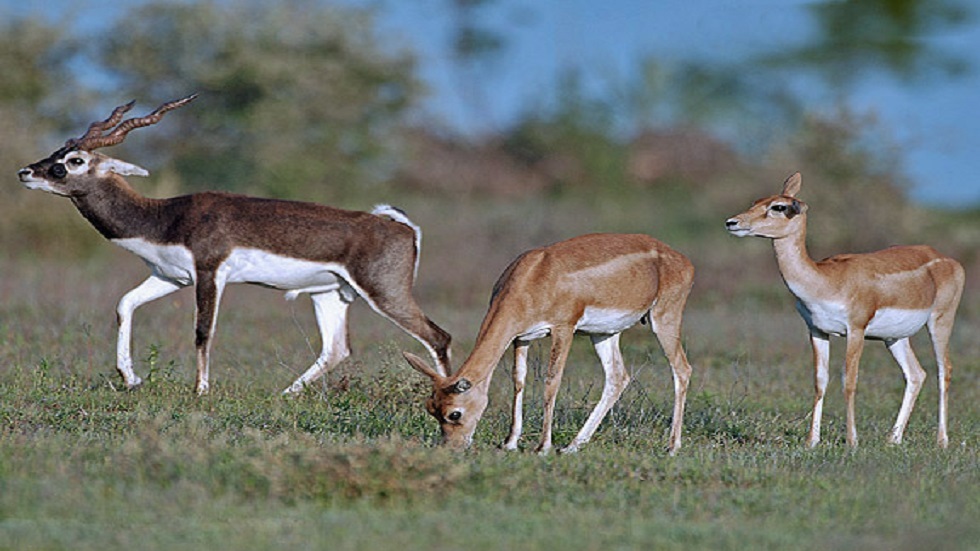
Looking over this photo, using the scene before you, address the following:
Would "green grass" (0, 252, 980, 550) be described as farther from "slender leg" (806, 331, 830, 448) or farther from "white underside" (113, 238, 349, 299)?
"white underside" (113, 238, 349, 299)

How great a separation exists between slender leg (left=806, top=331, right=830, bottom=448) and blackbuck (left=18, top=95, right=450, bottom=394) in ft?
9.53

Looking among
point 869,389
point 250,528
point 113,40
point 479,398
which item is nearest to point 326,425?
point 479,398

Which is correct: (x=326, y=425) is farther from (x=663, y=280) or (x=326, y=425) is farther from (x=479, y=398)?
(x=663, y=280)

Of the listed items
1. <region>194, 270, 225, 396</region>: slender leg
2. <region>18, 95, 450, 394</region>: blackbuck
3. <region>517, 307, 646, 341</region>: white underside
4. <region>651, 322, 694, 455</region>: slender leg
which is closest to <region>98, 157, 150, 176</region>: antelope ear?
<region>18, 95, 450, 394</region>: blackbuck

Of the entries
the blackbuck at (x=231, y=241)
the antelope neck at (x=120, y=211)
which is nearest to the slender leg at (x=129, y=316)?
the blackbuck at (x=231, y=241)

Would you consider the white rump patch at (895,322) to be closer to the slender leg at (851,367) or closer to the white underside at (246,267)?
the slender leg at (851,367)

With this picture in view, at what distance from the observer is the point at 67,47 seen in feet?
89.9

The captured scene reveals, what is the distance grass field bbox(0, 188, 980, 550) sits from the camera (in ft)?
19.6

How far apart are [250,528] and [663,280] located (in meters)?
3.88

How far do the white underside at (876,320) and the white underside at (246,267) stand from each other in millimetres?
3808

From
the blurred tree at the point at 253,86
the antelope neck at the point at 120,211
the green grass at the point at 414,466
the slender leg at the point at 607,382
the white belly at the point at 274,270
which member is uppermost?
the blurred tree at the point at 253,86

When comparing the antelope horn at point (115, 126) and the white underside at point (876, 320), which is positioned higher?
the antelope horn at point (115, 126)

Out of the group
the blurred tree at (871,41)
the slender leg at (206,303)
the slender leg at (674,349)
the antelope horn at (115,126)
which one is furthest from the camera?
the blurred tree at (871,41)

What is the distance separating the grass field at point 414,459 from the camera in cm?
597
